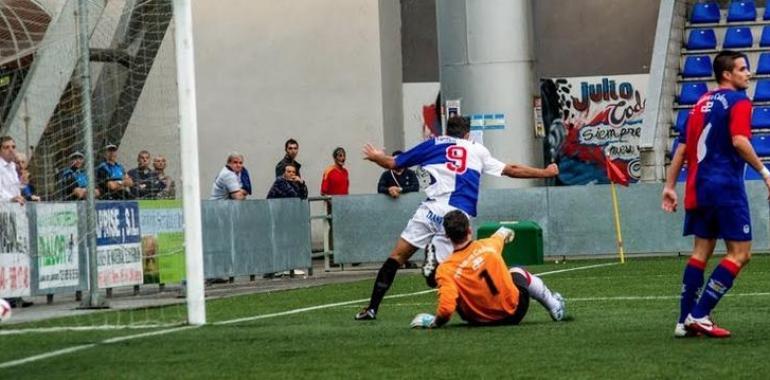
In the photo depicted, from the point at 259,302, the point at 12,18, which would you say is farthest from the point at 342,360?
the point at 12,18

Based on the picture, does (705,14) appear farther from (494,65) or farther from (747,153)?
(747,153)

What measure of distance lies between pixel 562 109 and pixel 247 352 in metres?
25.0

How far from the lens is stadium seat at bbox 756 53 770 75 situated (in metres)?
34.9

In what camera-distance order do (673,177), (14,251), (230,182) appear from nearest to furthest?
1. (673,177)
2. (14,251)
3. (230,182)

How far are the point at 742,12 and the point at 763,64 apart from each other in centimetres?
186

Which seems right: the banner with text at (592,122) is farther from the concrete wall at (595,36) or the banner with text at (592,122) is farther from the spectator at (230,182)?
the spectator at (230,182)

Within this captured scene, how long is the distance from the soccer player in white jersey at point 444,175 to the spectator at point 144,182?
6.76 meters

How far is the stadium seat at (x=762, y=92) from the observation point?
34562mm

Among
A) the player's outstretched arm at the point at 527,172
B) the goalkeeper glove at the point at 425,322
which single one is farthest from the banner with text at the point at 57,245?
the goalkeeper glove at the point at 425,322

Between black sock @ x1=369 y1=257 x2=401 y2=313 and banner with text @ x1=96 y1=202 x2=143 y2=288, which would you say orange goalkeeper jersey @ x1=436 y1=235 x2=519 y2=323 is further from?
banner with text @ x1=96 y1=202 x2=143 y2=288

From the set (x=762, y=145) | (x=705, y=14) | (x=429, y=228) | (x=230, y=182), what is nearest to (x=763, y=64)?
(x=705, y=14)

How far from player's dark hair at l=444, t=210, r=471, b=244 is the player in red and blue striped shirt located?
6.17 ft

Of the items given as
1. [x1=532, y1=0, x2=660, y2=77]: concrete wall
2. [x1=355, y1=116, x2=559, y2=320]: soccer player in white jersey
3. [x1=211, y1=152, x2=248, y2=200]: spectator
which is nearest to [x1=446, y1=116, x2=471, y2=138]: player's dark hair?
[x1=355, y1=116, x2=559, y2=320]: soccer player in white jersey

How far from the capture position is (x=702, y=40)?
3591 centimetres
